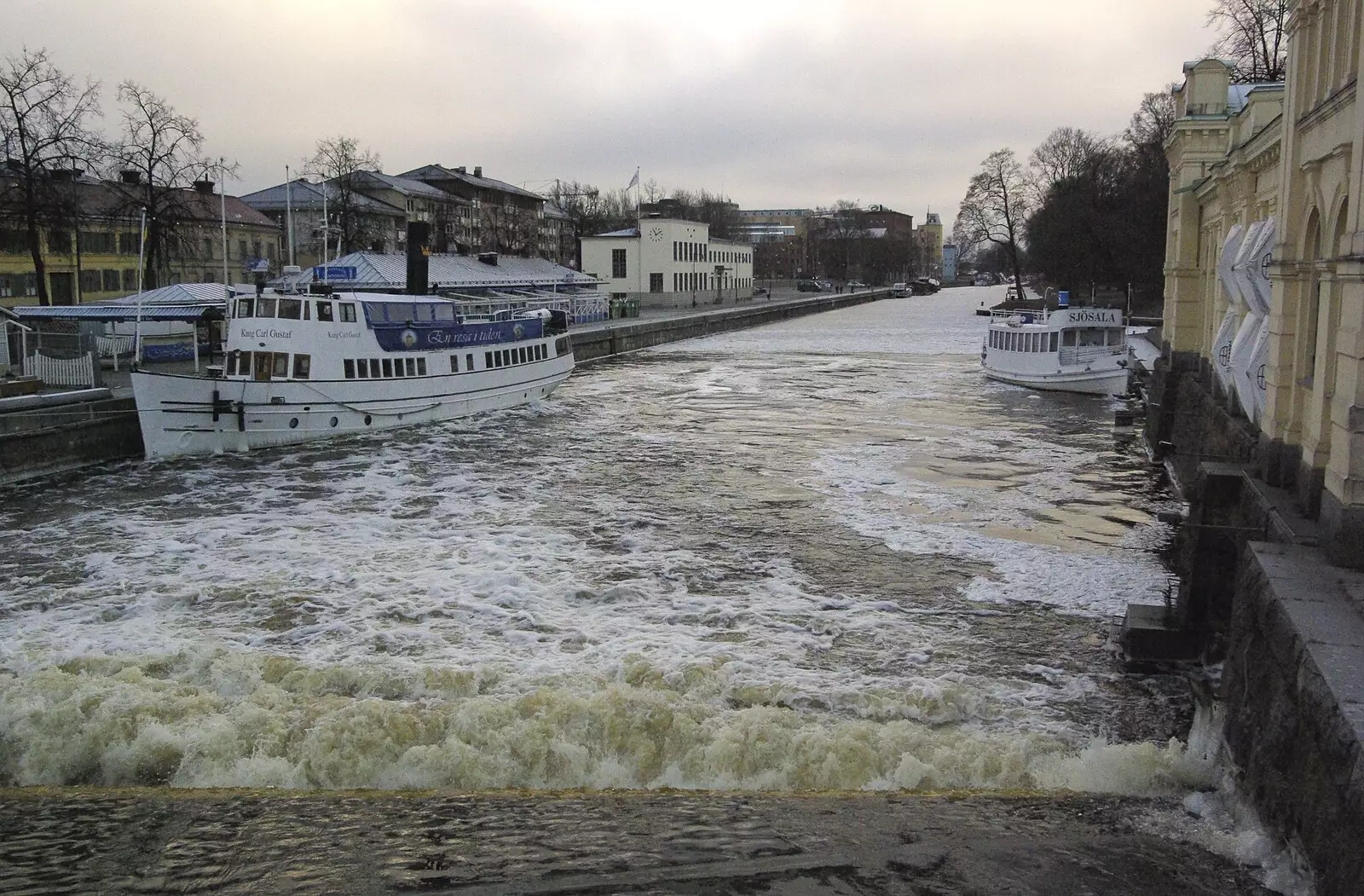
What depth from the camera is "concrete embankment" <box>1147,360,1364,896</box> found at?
6762 mm

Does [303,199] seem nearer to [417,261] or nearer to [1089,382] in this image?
[417,261]

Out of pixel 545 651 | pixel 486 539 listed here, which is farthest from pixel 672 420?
pixel 545 651

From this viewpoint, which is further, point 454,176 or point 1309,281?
point 454,176

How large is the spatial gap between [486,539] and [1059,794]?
1117 cm

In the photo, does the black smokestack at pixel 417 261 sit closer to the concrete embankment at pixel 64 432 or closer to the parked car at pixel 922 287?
the concrete embankment at pixel 64 432

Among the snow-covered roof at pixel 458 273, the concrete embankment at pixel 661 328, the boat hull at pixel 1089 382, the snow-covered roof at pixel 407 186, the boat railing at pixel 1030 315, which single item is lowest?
the boat hull at pixel 1089 382

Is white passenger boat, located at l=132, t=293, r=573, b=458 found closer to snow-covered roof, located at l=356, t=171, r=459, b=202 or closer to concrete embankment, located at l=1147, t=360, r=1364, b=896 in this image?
concrete embankment, located at l=1147, t=360, r=1364, b=896

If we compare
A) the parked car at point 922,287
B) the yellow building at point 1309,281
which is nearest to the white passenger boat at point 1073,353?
the yellow building at point 1309,281

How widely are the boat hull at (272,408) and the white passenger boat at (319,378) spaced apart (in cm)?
2

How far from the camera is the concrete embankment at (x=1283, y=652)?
6762 mm

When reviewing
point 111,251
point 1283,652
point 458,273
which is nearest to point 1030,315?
point 458,273

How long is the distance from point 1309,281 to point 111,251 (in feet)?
206

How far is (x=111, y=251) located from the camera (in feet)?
205

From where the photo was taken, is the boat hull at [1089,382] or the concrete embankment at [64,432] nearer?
the concrete embankment at [64,432]
